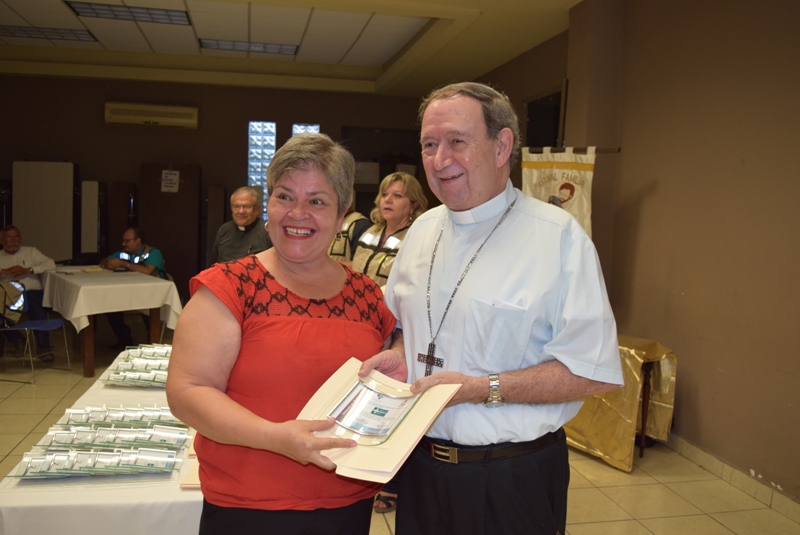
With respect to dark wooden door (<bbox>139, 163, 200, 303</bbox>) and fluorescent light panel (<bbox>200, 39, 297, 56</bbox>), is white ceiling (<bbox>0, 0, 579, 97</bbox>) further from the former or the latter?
dark wooden door (<bbox>139, 163, 200, 303</bbox>)

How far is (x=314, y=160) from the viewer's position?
144 centimetres

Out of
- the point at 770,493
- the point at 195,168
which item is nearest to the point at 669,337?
the point at 770,493

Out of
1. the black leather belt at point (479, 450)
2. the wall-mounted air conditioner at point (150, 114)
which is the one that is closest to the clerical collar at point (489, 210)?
the black leather belt at point (479, 450)

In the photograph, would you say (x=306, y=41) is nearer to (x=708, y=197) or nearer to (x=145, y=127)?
(x=145, y=127)

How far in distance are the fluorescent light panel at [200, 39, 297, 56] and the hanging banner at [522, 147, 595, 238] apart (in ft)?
14.4

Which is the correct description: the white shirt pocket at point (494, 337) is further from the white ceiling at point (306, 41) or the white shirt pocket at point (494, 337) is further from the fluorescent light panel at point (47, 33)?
the fluorescent light panel at point (47, 33)

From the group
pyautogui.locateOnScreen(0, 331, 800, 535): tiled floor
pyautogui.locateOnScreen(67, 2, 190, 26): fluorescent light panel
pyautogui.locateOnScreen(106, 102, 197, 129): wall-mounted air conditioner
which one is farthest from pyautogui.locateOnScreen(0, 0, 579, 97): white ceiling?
pyautogui.locateOnScreen(0, 331, 800, 535): tiled floor

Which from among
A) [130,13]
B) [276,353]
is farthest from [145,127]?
[276,353]

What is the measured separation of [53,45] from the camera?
27.2ft

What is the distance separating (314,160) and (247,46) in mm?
7218

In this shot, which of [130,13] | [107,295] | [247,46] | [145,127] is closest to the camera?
[107,295]

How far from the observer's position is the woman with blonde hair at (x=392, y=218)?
422cm

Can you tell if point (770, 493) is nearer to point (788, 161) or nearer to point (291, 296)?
point (788, 161)

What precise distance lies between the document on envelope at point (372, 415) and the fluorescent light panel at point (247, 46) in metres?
7.30
